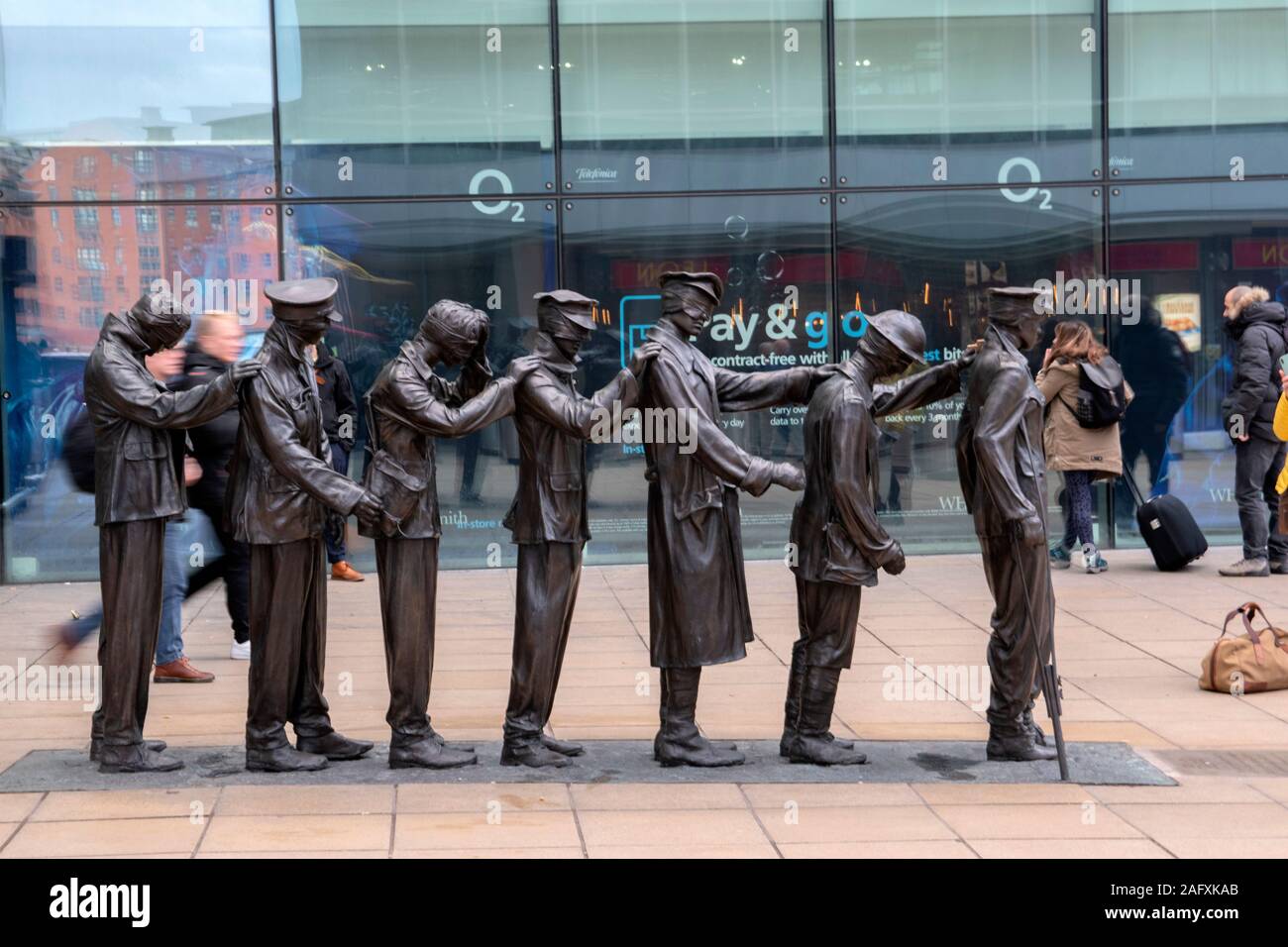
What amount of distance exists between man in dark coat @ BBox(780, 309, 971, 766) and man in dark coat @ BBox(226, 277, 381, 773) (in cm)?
171

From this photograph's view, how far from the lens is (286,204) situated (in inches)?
500

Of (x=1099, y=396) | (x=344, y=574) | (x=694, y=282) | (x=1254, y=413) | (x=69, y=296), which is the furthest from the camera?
(x=69, y=296)

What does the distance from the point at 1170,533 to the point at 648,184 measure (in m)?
4.60

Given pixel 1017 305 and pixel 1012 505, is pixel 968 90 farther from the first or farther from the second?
pixel 1012 505

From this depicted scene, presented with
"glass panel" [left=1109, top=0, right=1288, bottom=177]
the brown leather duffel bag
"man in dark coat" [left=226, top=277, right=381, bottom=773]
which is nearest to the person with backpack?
"glass panel" [left=1109, top=0, right=1288, bottom=177]

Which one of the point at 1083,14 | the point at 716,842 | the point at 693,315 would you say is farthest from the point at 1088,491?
the point at 716,842

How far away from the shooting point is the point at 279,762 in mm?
6586

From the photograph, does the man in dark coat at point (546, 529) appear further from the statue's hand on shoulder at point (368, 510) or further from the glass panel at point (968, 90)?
the glass panel at point (968, 90)

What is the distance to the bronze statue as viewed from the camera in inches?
258

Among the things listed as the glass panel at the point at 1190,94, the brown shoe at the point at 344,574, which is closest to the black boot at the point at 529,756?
the brown shoe at the point at 344,574

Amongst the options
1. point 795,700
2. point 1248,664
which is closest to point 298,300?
point 795,700

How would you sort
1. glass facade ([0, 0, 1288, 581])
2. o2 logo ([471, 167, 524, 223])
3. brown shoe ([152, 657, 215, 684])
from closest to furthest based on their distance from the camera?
brown shoe ([152, 657, 215, 684]) < glass facade ([0, 0, 1288, 581]) < o2 logo ([471, 167, 524, 223])

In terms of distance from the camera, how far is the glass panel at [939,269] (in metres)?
13.1

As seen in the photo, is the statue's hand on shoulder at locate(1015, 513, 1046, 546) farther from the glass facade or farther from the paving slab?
the glass facade
